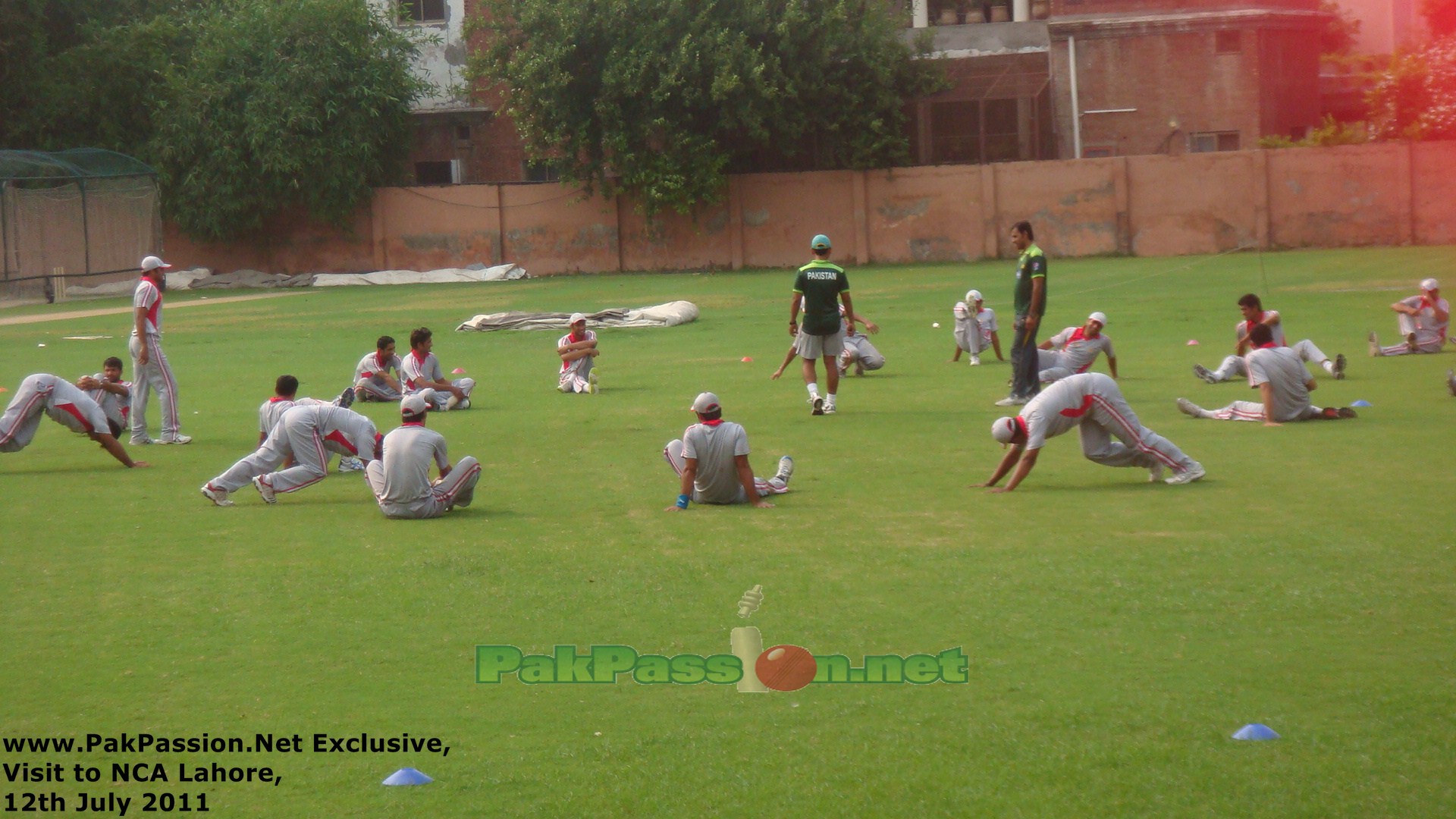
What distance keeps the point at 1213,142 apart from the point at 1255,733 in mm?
38029

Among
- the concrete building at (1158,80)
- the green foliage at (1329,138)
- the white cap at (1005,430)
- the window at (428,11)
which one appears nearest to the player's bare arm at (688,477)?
the white cap at (1005,430)

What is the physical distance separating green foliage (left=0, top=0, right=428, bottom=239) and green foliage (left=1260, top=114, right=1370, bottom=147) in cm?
2590

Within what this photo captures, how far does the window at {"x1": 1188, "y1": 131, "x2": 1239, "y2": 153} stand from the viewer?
4050 cm

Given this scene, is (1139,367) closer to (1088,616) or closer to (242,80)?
(1088,616)

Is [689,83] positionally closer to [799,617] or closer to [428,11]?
[428,11]

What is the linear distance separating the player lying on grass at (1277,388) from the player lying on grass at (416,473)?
23.9 feet

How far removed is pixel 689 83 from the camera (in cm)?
3991

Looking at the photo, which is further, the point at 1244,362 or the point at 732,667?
the point at 1244,362

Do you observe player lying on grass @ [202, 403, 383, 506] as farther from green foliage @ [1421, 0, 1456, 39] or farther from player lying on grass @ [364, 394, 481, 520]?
green foliage @ [1421, 0, 1456, 39]

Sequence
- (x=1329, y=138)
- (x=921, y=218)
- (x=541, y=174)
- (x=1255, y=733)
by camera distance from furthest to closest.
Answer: (x=541, y=174)
(x=921, y=218)
(x=1329, y=138)
(x=1255, y=733)

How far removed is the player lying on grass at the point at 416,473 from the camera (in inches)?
401

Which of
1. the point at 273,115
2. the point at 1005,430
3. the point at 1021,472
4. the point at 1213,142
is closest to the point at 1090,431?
the point at 1021,472

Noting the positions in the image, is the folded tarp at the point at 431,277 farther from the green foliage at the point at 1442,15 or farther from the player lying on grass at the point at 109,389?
the player lying on grass at the point at 109,389

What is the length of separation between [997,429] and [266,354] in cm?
1692
